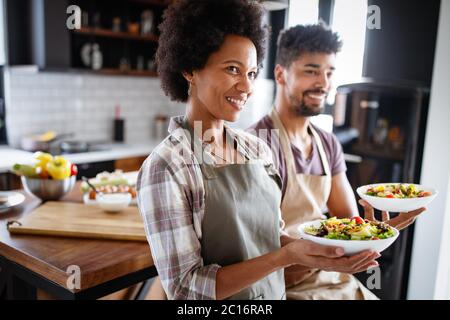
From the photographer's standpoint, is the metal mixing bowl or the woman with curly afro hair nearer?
the woman with curly afro hair

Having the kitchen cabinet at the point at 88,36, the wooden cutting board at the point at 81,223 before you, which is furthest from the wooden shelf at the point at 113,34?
the wooden cutting board at the point at 81,223

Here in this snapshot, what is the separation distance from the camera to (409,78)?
2.09 m

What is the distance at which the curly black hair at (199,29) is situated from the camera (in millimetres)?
985

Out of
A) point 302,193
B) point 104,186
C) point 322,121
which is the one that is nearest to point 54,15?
point 104,186

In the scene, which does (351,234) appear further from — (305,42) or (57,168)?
(57,168)

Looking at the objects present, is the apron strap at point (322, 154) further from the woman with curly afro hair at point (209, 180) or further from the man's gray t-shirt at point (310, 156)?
the woman with curly afro hair at point (209, 180)

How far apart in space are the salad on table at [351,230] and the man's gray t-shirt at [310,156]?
42cm

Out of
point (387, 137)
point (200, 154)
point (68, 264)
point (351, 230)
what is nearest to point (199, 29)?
point (200, 154)

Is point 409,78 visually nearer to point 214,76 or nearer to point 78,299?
point 214,76

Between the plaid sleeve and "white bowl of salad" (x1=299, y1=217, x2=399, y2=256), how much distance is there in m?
0.23

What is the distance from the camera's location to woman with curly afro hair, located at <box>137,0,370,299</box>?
3.08ft
